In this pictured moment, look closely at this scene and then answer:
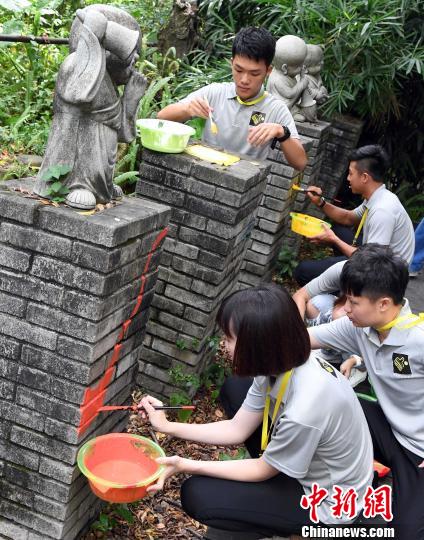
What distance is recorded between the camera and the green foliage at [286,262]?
5773 millimetres

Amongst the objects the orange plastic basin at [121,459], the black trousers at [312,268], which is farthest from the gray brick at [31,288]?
the black trousers at [312,268]

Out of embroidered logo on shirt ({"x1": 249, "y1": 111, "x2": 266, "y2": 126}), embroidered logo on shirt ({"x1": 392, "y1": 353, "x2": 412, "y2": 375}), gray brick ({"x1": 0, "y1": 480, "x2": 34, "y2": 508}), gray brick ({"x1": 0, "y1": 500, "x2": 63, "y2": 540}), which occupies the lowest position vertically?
gray brick ({"x1": 0, "y1": 500, "x2": 63, "y2": 540})

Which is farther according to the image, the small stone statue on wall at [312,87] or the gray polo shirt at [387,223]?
the small stone statue on wall at [312,87]

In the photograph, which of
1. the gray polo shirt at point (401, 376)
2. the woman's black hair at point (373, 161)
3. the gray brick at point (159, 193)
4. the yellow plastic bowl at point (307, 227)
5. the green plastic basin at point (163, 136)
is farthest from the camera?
the yellow plastic bowl at point (307, 227)

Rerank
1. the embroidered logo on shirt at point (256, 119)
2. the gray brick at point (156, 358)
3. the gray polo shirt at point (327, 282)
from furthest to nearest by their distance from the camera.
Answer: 1. the gray polo shirt at point (327, 282)
2. the embroidered logo on shirt at point (256, 119)
3. the gray brick at point (156, 358)

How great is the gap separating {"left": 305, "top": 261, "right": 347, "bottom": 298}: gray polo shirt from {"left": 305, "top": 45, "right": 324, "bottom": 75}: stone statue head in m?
2.76

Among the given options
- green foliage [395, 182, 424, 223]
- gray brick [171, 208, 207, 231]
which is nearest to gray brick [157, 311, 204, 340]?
gray brick [171, 208, 207, 231]

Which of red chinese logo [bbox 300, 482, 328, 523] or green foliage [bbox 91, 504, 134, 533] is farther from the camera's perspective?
green foliage [bbox 91, 504, 134, 533]

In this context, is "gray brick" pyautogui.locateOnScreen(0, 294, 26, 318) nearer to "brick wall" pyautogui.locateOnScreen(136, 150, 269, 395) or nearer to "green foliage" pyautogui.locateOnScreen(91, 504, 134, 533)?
"green foliage" pyautogui.locateOnScreen(91, 504, 134, 533)

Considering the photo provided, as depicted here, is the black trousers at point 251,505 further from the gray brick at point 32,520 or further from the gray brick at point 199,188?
the gray brick at point 199,188

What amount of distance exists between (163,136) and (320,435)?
1.77 m

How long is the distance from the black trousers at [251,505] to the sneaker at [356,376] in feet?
3.76

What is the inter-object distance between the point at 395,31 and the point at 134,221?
5843mm

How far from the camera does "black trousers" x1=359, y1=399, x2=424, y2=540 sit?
2.61 meters
